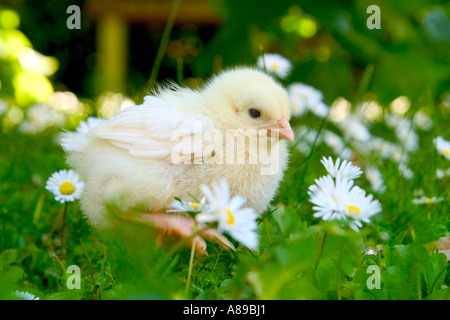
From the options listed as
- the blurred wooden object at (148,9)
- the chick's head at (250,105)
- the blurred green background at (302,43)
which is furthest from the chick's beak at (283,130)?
the blurred wooden object at (148,9)

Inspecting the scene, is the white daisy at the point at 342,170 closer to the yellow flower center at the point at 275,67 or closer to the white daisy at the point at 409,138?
the yellow flower center at the point at 275,67

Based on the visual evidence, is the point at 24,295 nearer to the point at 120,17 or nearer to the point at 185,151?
the point at 185,151

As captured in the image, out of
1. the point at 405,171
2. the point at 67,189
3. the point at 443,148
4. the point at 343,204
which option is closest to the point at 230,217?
the point at 343,204

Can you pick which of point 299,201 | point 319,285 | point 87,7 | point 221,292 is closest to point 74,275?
point 221,292

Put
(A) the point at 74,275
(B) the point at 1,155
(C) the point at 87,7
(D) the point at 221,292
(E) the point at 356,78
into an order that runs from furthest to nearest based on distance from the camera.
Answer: (C) the point at 87,7
(E) the point at 356,78
(B) the point at 1,155
(A) the point at 74,275
(D) the point at 221,292

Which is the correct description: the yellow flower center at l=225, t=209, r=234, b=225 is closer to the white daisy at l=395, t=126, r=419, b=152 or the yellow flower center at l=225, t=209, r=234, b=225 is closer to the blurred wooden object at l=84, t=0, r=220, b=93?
the white daisy at l=395, t=126, r=419, b=152

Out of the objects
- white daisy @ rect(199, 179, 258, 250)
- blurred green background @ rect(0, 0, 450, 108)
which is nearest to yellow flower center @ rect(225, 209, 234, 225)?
white daisy @ rect(199, 179, 258, 250)

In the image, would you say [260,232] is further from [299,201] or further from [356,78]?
[356,78]
